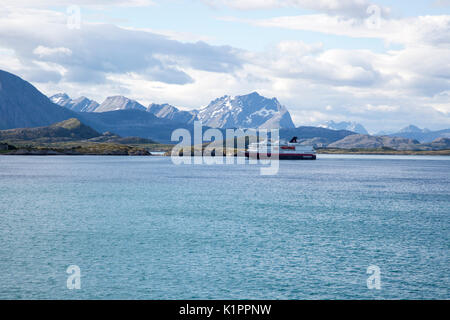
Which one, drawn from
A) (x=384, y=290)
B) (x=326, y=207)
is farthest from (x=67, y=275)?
(x=326, y=207)

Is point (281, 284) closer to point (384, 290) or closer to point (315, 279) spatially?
point (315, 279)

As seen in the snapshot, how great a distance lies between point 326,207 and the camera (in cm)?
7006

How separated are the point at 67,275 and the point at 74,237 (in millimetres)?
13869

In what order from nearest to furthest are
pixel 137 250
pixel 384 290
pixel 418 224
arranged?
1. pixel 384 290
2. pixel 137 250
3. pixel 418 224

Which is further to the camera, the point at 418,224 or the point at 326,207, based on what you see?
the point at 326,207

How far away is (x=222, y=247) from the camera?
4178 centimetres

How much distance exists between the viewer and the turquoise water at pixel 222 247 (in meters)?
30.0

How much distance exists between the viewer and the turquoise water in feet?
98.5
